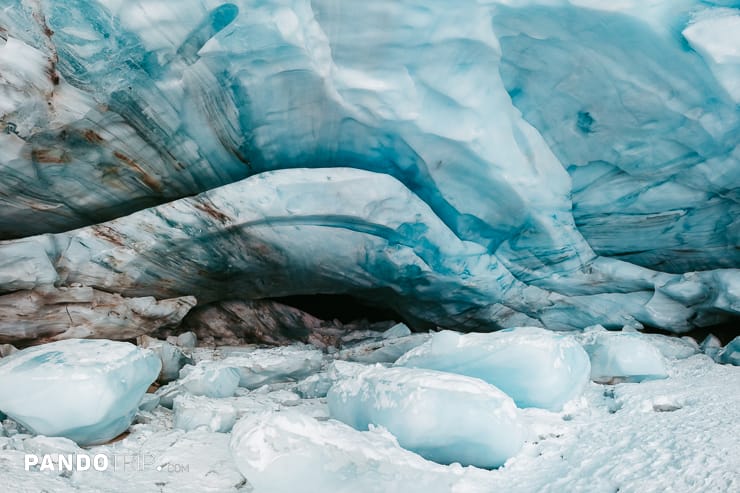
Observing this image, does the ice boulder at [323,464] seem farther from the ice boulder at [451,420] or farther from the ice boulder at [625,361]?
the ice boulder at [625,361]

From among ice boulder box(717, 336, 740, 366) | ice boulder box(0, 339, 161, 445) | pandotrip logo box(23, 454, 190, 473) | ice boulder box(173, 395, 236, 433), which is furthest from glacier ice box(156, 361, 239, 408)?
ice boulder box(717, 336, 740, 366)

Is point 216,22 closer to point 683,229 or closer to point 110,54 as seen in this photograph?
point 110,54

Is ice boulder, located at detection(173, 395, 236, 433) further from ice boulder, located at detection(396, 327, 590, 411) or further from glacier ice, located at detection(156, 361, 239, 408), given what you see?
ice boulder, located at detection(396, 327, 590, 411)

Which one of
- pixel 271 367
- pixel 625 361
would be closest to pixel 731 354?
pixel 625 361

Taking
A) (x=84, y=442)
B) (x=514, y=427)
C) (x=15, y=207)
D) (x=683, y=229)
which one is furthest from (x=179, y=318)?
(x=683, y=229)

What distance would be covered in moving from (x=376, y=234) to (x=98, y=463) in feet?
6.07

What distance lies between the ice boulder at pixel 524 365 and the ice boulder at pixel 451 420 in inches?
13.0

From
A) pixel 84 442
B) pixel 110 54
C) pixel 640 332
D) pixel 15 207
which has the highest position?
pixel 110 54

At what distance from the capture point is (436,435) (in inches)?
57.5

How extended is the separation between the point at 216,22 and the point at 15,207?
145cm

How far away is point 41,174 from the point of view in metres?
2.44

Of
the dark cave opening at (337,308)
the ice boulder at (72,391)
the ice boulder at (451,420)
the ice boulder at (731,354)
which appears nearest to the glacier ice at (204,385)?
the ice boulder at (72,391)

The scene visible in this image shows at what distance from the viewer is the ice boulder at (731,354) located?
2727 mm

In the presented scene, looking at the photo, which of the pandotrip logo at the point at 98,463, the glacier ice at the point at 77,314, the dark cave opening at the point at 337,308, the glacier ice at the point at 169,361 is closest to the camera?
the pandotrip logo at the point at 98,463
